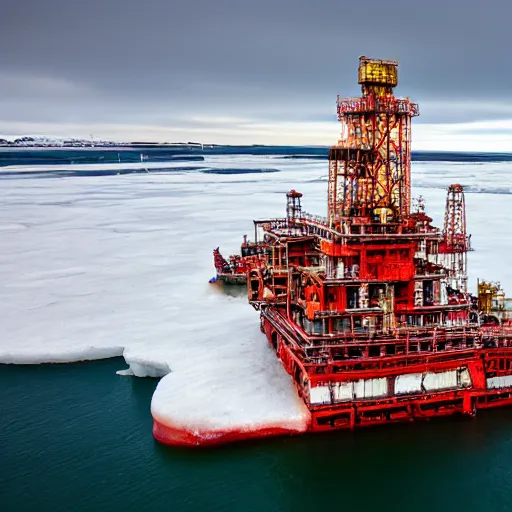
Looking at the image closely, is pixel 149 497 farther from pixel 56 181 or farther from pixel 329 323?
pixel 56 181

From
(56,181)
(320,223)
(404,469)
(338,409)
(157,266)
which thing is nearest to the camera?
(404,469)

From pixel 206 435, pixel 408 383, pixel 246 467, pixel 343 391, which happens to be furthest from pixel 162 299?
pixel 408 383

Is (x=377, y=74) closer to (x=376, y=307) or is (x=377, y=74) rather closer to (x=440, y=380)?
(x=376, y=307)

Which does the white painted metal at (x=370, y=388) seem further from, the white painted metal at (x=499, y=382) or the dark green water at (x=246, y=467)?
the white painted metal at (x=499, y=382)

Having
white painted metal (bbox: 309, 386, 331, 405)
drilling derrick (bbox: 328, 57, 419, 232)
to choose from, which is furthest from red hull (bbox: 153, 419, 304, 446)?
drilling derrick (bbox: 328, 57, 419, 232)

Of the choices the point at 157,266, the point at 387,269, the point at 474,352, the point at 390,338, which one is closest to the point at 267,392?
the point at 390,338

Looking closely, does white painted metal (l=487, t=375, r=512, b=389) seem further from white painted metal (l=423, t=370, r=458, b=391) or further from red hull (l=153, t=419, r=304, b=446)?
red hull (l=153, t=419, r=304, b=446)

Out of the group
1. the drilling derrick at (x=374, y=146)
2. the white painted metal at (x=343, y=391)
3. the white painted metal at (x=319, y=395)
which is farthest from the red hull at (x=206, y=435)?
the drilling derrick at (x=374, y=146)

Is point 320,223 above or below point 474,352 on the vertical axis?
above
